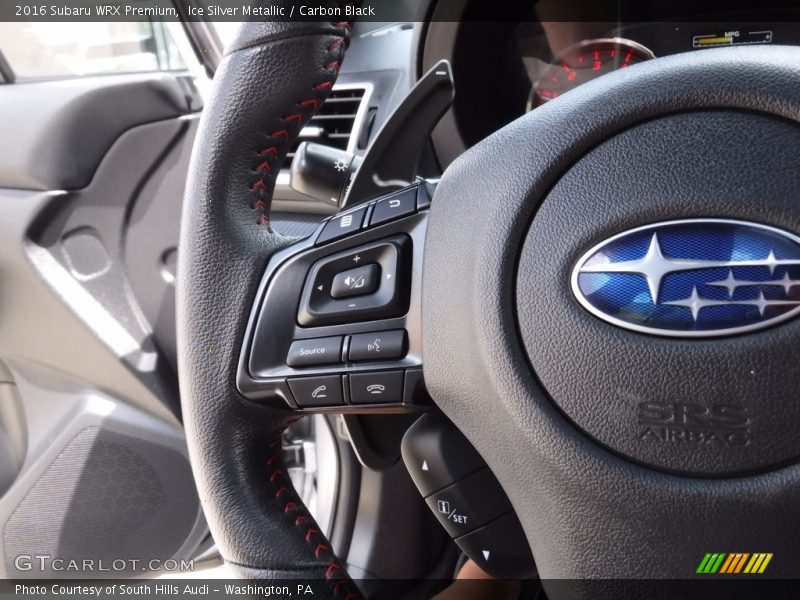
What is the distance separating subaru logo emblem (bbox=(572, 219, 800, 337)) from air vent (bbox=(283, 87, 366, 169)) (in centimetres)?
117

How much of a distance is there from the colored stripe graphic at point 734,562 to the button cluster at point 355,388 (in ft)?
0.87

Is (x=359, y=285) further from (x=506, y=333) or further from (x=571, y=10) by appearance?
(x=571, y=10)

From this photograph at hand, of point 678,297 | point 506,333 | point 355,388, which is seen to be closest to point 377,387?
point 355,388

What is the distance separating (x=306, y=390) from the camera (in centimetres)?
75

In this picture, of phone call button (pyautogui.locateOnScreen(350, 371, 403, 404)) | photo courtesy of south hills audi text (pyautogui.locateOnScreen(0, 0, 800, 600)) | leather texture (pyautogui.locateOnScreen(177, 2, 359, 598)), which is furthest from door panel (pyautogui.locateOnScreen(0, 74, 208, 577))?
phone call button (pyautogui.locateOnScreen(350, 371, 403, 404))

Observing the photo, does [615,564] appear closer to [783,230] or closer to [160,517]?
[783,230]

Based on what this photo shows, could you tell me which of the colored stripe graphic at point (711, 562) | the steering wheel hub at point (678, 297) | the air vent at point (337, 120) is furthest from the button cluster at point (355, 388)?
the air vent at point (337, 120)

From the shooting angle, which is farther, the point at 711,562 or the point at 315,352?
the point at 315,352

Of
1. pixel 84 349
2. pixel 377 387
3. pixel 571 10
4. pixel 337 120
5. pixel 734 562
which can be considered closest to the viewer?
pixel 734 562

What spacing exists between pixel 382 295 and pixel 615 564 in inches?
11.5

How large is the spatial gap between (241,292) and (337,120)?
1.04 metres

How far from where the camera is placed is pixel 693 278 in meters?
0.57

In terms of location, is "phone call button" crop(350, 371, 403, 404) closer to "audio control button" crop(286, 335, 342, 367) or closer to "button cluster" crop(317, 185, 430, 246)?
"audio control button" crop(286, 335, 342, 367)

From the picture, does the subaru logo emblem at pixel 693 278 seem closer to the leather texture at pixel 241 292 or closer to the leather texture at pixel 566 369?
the leather texture at pixel 566 369
